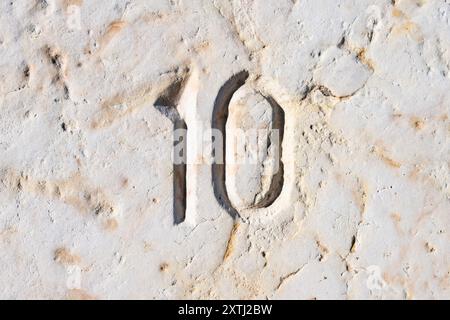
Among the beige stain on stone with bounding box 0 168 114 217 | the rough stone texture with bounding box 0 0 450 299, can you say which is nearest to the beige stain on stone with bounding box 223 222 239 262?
the rough stone texture with bounding box 0 0 450 299

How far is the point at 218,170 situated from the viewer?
62.6 inches

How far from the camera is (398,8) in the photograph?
1.59m

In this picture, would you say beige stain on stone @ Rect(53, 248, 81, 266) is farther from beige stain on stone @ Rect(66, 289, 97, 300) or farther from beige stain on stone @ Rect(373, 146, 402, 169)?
beige stain on stone @ Rect(373, 146, 402, 169)

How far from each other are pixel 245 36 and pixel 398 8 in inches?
13.1

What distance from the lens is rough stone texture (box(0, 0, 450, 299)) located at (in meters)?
1.58

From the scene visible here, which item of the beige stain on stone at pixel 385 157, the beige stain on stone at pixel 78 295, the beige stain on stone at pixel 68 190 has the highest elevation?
the beige stain on stone at pixel 385 157

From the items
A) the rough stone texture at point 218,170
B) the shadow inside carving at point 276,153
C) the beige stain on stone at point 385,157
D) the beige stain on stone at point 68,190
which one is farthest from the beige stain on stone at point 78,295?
the beige stain on stone at point 385,157

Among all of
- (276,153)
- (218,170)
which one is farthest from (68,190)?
(276,153)

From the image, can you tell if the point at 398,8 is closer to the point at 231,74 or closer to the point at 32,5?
the point at 231,74

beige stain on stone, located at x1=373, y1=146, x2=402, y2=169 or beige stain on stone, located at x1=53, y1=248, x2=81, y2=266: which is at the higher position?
beige stain on stone, located at x1=373, y1=146, x2=402, y2=169

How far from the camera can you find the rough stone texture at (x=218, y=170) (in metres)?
1.58

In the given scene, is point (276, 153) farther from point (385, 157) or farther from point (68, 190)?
point (68, 190)

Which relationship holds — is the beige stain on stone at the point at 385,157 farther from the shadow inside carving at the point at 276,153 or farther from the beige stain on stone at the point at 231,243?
the beige stain on stone at the point at 231,243

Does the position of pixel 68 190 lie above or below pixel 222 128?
below
